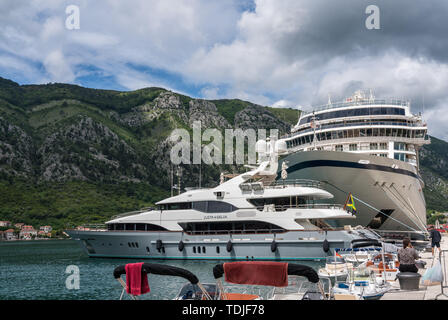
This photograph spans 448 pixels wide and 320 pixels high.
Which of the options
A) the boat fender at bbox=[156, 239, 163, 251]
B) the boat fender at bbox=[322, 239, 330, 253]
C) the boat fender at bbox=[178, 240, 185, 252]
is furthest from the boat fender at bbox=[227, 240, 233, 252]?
the boat fender at bbox=[322, 239, 330, 253]

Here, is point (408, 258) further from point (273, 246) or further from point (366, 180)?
point (366, 180)

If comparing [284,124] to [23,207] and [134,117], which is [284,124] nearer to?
[134,117]

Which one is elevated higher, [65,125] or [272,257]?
[65,125]

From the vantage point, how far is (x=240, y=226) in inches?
1194

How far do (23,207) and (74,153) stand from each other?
80.6 feet

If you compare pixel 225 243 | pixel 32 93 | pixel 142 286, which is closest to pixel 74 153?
pixel 32 93

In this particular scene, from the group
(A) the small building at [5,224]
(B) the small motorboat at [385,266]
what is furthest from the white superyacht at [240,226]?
(A) the small building at [5,224]

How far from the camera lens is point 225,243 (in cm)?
2992

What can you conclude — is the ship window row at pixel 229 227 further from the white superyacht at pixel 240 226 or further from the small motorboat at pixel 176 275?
the small motorboat at pixel 176 275

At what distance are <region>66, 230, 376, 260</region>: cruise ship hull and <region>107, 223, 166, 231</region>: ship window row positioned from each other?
56 cm

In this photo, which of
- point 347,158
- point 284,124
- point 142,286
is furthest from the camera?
point 284,124

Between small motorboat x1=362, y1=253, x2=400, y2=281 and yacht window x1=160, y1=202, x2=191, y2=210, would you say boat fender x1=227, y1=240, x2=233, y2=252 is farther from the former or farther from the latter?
small motorboat x1=362, y1=253, x2=400, y2=281
